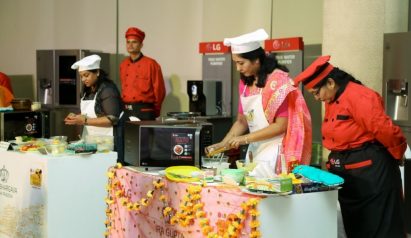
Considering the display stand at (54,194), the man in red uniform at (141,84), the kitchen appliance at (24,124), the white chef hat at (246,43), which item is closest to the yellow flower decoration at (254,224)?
the white chef hat at (246,43)

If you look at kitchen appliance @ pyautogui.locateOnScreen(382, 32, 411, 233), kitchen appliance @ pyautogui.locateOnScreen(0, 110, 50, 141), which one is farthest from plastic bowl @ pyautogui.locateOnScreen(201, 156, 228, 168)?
kitchen appliance @ pyautogui.locateOnScreen(0, 110, 50, 141)

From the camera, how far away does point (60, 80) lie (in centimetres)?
817

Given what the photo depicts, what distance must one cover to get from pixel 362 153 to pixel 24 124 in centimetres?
300

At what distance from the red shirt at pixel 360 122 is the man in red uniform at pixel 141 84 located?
3.82 meters

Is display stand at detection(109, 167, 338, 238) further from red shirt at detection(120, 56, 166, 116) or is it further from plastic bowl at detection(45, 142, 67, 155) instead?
red shirt at detection(120, 56, 166, 116)

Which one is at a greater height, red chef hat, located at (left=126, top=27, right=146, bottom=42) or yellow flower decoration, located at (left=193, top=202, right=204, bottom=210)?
red chef hat, located at (left=126, top=27, right=146, bottom=42)

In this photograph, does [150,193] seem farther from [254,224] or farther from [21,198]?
[21,198]

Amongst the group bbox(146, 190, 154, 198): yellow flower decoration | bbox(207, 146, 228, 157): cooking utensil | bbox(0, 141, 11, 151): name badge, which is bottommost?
bbox(146, 190, 154, 198): yellow flower decoration

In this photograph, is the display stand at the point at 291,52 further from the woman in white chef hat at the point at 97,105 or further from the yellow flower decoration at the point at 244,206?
the yellow flower decoration at the point at 244,206

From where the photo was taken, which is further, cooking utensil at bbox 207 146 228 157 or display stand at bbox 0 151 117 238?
display stand at bbox 0 151 117 238

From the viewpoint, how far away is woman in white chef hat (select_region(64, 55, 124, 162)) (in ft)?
16.0

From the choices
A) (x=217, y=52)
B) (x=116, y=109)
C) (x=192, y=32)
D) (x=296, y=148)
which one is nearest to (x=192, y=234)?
(x=296, y=148)

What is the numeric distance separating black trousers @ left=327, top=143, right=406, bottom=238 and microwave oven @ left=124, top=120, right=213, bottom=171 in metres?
0.80

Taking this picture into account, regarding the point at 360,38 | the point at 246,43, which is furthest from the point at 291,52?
the point at 246,43
